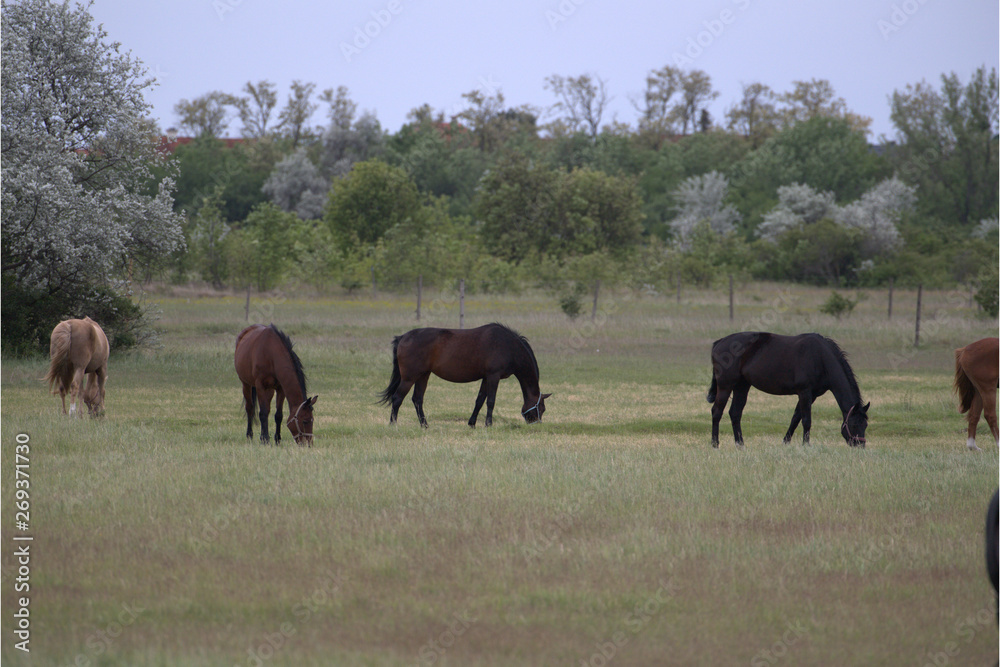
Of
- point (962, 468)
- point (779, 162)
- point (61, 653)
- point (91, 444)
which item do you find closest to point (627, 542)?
point (61, 653)

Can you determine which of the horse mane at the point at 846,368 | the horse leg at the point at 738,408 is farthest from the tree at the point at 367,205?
the horse mane at the point at 846,368

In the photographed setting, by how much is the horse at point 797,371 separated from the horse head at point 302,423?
4.89 meters

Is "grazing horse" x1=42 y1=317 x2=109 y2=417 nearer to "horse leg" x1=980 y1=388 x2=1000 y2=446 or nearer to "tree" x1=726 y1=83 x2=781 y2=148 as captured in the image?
"horse leg" x1=980 y1=388 x2=1000 y2=446

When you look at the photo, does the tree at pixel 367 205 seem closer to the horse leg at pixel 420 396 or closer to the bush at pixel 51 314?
the bush at pixel 51 314

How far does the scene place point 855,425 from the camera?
10844 mm

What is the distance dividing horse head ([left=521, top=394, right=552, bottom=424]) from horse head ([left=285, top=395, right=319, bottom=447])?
3.43 m

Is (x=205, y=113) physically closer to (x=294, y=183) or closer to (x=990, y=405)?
(x=294, y=183)

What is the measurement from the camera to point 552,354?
22.2 meters

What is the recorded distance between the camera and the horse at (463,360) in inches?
485

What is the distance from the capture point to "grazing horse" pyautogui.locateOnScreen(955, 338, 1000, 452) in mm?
10578

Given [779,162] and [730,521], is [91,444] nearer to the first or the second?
[730,521]

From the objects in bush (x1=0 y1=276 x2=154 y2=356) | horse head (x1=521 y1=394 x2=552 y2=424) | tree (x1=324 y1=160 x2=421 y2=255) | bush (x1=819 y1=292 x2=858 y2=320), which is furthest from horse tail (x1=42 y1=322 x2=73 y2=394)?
tree (x1=324 y1=160 x2=421 y2=255)

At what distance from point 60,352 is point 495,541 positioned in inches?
306

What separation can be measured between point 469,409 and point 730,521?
7.54 m
